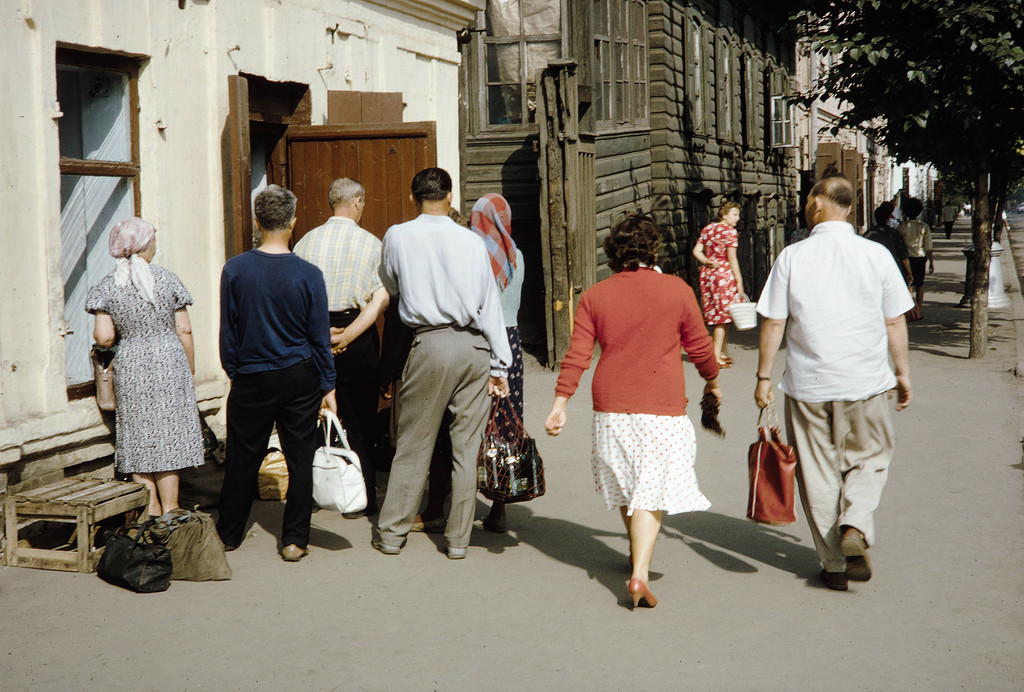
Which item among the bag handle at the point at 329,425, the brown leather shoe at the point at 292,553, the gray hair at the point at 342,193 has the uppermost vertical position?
the gray hair at the point at 342,193

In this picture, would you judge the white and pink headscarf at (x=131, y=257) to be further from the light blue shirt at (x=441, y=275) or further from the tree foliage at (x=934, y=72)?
the tree foliage at (x=934, y=72)

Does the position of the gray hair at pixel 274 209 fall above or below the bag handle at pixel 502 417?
above

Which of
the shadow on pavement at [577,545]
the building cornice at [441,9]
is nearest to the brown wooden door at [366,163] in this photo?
the building cornice at [441,9]

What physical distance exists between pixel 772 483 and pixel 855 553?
0.46m

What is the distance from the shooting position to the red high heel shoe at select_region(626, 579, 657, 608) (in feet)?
15.0

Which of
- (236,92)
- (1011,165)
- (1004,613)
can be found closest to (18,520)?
(236,92)

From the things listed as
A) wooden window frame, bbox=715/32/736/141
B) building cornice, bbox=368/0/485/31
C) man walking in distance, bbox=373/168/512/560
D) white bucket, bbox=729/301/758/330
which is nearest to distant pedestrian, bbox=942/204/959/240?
wooden window frame, bbox=715/32/736/141

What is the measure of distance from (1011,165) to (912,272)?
345 centimetres

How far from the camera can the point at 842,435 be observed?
15.9ft

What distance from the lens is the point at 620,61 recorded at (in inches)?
557

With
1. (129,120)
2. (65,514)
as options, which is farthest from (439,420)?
(129,120)

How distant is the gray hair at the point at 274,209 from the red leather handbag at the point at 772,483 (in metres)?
2.52

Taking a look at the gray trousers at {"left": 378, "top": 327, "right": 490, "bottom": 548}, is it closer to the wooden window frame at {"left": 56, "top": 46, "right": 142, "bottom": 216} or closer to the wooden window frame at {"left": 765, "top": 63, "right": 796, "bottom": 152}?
the wooden window frame at {"left": 56, "top": 46, "right": 142, "bottom": 216}

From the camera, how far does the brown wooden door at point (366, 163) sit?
23.5 feet
